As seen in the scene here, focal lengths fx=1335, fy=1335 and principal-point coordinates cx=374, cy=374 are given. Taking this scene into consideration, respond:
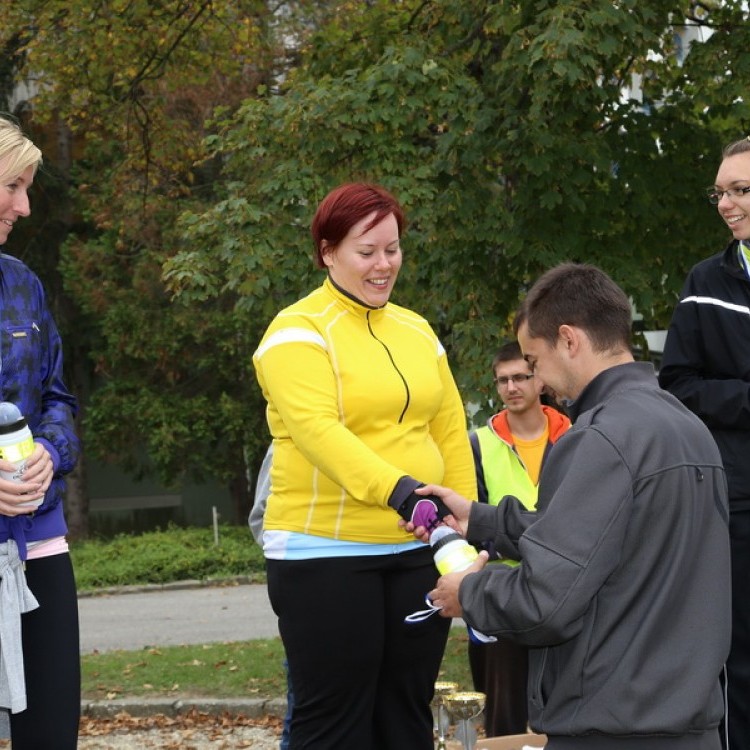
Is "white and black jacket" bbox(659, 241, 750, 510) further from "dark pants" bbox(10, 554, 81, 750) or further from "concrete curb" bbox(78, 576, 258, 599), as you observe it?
"concrete curb" bbox(78, 576, 258, 599)

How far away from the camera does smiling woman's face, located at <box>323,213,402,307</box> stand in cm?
424

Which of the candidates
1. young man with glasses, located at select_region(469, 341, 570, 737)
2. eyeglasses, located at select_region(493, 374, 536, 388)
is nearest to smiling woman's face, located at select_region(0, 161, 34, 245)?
young man with glasses, located at select_region(469, 341, 570, 737)

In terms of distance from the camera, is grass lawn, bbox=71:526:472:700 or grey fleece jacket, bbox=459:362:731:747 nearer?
grey fleece jacket, bbox=459:362:731:747

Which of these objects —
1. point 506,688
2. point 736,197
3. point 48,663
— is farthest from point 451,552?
point 506,688

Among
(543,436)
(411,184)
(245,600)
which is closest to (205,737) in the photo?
(543,436)

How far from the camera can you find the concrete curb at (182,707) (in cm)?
828

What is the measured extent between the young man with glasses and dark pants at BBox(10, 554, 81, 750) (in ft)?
7.36

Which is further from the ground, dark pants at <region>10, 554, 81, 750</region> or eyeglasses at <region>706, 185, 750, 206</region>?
eyeglasses at <region>706, 185, 750, 206</region>

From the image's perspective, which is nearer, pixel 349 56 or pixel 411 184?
pixel 411 184

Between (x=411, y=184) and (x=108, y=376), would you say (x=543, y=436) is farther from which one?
(x=108, y=376)

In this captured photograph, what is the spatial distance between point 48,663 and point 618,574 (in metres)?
1.75

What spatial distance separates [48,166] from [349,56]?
12622 millimetres

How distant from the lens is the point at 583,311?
3150 millimetres

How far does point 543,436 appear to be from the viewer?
19.5 ft
